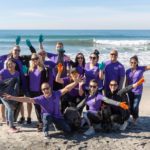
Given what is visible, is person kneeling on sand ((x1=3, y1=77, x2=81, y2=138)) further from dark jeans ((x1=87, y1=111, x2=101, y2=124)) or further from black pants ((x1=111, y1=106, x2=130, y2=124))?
black pants ((x1=111, y1=106, x2=130, y2=124))

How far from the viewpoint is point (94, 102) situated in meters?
Result: 7.52

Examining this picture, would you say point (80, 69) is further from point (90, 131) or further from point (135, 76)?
point (90, 131)

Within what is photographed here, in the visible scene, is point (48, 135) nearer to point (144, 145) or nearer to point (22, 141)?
point (22, 141)

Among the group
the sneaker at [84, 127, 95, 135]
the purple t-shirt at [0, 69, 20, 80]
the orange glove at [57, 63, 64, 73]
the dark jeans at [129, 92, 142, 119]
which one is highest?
the orange glove at [57, 63, 64, 73]

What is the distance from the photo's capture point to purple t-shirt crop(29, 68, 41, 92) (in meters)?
7.56

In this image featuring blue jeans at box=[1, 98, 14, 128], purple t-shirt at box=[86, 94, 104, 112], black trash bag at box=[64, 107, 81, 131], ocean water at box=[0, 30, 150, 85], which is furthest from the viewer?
ocean water at box=[0, 30, 150, 85]

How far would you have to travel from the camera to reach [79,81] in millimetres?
7273

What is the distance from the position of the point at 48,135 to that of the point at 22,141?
1.60 ft

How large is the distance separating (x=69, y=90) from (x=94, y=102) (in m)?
0.58

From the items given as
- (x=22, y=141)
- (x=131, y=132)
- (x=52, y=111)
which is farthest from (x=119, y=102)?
(x=22, y=141)

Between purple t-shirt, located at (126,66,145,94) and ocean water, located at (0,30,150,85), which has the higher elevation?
purple t-shirt, located at (126,66,145,94)

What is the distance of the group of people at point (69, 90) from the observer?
23.8 ft

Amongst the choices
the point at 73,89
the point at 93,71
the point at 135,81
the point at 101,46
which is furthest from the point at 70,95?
the point at 101,46

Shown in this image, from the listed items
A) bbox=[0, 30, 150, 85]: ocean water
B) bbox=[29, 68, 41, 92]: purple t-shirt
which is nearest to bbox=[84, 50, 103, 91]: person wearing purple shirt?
bbox=[29, 68, 41, 92]: purple t-shirt
